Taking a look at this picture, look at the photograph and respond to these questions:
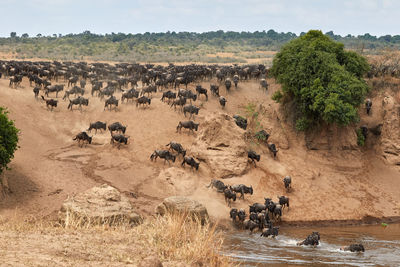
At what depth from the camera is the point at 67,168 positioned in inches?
1078

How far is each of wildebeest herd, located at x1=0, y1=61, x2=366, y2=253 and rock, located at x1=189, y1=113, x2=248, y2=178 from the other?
0.73m

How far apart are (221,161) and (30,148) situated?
35.4 feet

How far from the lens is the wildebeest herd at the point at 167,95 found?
25875 millimetres

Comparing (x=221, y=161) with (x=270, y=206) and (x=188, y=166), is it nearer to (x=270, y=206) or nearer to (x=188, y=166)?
(x=188, y=166)

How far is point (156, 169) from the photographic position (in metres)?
28.8

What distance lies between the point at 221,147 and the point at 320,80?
8339 mm

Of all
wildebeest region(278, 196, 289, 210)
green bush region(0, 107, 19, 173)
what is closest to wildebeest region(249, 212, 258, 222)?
wildebeest region(278, 196, 289, 210)

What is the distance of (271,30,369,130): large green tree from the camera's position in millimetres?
32281

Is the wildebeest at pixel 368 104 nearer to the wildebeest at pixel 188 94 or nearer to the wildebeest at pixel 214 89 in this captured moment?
the wildebeest at pixel 214 89

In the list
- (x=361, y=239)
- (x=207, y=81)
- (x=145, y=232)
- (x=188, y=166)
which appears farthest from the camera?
(x=207, y=81)

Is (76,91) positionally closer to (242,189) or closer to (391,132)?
(242,189)

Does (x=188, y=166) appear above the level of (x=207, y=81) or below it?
below

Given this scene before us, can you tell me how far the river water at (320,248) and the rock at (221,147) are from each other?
5.22 m

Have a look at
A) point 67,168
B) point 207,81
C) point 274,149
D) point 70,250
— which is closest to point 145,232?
point 70,250
